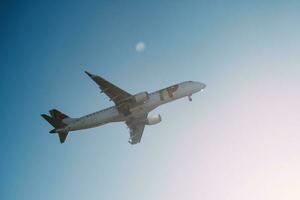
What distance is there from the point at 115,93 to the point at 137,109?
17.0 feet

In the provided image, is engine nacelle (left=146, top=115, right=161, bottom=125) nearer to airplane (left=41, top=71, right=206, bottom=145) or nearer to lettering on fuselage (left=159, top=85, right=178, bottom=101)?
airplane (left=41, top=71, right=206, bottom=145)

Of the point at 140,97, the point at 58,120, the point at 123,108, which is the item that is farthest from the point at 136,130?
the point at 58,120

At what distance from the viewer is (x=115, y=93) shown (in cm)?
6134

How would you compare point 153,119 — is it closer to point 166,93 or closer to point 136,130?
point 136,130

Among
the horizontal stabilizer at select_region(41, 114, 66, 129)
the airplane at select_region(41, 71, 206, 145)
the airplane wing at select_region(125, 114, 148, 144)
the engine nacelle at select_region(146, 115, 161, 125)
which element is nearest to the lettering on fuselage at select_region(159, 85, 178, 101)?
the airplane at select_region(41, 71, 206, 145)

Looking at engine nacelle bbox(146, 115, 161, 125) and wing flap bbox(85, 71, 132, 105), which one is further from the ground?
wing flap bbox(85, 71, 132, 105)

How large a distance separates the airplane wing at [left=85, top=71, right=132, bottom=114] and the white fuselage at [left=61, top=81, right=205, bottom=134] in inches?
57.8

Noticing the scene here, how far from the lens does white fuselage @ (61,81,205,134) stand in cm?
6384

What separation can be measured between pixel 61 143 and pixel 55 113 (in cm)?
580

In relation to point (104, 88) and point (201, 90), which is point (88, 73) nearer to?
point (104, 88)

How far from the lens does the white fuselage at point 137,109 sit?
209ft

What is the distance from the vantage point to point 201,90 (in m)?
65.6

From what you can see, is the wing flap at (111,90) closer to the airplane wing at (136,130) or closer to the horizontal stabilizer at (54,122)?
the airplane wing at (136,130)

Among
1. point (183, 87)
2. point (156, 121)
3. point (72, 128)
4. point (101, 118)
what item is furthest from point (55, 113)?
point (183, 87)
